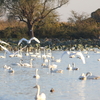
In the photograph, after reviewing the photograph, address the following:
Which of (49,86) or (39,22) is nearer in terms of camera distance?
(49,86)

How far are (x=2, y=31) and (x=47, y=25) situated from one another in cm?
497

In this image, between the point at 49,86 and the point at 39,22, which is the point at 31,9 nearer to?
the point at 39,22

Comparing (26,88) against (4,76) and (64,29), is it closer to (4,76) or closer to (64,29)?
(4,76)

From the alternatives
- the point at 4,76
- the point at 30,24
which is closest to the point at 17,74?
the point at 4,76

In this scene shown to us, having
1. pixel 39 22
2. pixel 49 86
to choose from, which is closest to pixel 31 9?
pixel 39 22

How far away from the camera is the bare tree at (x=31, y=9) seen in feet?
130

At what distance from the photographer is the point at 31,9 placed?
3966 cm

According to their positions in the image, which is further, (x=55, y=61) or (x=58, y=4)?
(x=58, y=4)

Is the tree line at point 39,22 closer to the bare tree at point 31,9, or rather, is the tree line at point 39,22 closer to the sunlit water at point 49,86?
the bare tree at point 31,9

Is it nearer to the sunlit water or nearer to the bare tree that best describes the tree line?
the bare tree

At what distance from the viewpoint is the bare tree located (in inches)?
1556

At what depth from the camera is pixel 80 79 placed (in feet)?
47.4

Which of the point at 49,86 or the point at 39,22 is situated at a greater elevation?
the point at 39,22

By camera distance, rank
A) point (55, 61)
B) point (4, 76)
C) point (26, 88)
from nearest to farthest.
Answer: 1. point (26, 88)
2. point (4, 76)
3. point (55, 61)
